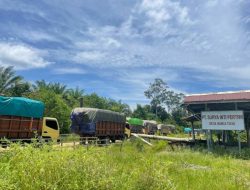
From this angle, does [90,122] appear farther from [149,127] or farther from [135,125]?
[149,127]

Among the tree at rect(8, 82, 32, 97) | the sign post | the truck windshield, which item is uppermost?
the tree at rect(8, 82, 32, 97)

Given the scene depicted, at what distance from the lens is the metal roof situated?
2389 centimetres

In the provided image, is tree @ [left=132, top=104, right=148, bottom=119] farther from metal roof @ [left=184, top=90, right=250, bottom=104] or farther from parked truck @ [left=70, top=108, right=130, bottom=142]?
metal roof @ [left=184, top=90, right=250, bottom=104]

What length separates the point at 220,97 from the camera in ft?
82.3

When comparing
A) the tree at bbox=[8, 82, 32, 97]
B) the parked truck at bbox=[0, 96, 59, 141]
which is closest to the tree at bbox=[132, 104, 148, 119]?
the tree at bbox=[8, 82, 32, 97]

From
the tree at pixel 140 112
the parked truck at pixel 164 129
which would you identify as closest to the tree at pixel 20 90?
the parked truck at pixel 164 129

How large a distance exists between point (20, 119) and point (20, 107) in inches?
33.3

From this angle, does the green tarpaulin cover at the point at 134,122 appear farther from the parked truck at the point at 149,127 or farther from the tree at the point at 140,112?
the tree at the point at 140,112

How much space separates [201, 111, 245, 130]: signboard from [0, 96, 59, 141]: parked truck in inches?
520

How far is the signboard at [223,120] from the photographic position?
24312 millimetres

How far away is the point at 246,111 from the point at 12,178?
27317 mm

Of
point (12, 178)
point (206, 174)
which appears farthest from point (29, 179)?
point (206, 174)

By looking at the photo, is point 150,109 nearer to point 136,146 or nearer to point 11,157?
point 136,146

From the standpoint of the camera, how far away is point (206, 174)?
1317cm
